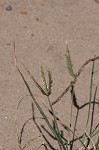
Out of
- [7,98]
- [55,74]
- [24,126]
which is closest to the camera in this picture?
[24,126]

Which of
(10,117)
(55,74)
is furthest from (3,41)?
(10,117)

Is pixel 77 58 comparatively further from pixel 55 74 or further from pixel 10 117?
pixel 10 117

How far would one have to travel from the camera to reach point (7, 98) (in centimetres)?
182

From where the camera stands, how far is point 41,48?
2.09 m

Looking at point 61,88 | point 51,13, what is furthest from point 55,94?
point 51,13

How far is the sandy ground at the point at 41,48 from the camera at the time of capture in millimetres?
1738

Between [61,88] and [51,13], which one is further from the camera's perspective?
[51,13]

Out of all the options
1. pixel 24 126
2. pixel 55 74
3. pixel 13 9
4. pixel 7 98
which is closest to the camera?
pixel 24 126

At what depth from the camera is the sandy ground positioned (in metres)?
1.74

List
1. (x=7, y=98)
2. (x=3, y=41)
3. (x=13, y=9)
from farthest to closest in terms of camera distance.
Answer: (x=13, y=9) < (x=3, y=41) < (x=7, y=98)

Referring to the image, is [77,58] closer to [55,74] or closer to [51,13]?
[55,74]

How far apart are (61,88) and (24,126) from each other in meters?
0.29

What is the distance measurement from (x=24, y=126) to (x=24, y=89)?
217 mm

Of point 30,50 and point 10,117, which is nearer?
point 10,117
